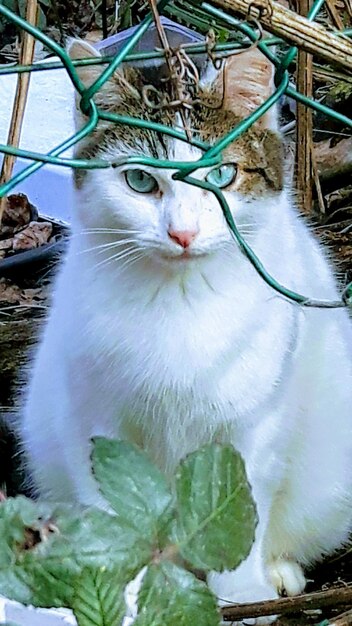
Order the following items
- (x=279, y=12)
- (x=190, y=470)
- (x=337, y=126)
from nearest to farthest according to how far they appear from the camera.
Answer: (x=190, y=470) → (x=279, y=12) → (x=337, y=126)

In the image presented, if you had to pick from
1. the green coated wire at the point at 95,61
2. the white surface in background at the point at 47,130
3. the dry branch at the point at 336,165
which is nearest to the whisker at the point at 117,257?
the green coated wire at the point at 95,61

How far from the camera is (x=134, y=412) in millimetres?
1737

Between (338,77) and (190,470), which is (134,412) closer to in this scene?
(190,470)

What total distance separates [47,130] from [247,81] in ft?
6.34

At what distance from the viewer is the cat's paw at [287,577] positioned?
78.4 inches

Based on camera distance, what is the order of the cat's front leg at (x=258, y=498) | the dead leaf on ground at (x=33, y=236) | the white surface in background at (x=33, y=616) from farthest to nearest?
the dead leaf on ground at (x=33, y=236) → the cat's front leg at (x=258, y=498) → the white surface in background at (x=33, y=616)

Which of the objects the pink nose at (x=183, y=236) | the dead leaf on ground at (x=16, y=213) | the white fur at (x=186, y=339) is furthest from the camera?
the dead leaf on ground at (x=16, y=213)

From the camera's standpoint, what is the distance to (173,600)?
34.9 inches

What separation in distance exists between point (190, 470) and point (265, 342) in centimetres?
79

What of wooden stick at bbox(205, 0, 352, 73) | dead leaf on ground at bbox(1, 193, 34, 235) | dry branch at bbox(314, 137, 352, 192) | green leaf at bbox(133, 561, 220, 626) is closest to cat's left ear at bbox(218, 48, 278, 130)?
wooden stick at bbox(205, 0, 352, 73)

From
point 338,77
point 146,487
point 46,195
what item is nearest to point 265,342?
point 146,487

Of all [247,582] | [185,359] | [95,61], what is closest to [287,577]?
[247,582]

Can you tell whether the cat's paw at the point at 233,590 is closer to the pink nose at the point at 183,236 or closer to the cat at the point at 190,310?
the cat at the point at 190,310

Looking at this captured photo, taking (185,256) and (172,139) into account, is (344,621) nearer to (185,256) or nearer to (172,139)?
(185,256)
